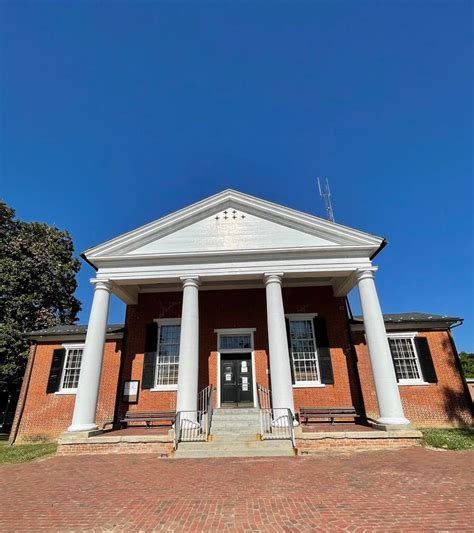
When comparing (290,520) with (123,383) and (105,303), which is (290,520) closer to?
(105,303)

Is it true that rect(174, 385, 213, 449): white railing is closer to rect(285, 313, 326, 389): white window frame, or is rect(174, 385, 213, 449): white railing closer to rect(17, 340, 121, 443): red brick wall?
rect(285, 313, 326, 389): white window frame

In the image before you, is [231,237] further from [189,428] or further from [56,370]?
[56,370]

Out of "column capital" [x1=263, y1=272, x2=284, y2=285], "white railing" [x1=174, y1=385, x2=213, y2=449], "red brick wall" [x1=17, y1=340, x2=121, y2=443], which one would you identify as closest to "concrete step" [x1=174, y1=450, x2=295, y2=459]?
"white railing" [x1=174, y1=385, x2=213, y2=449]

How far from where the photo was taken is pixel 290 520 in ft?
14.2

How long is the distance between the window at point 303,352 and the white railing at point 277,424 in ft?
12.0

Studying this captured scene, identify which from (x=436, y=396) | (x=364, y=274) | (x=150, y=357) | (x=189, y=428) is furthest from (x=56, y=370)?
(x=436, y=396)

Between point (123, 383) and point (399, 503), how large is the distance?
40.3 feet

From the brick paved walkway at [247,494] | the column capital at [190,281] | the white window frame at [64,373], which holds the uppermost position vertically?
the column capital at [190,281]

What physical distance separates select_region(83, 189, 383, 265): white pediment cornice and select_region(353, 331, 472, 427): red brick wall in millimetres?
5632

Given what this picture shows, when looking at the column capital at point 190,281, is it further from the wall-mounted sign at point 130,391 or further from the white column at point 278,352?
the wall-mounted sign at point 130,391

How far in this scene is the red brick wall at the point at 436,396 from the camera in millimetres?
13508

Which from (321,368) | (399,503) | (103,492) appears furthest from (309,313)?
(103,492)

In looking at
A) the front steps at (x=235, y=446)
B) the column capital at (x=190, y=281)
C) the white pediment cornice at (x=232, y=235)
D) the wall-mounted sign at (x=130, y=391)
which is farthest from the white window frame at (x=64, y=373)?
the front steps at (x=235, y=446)

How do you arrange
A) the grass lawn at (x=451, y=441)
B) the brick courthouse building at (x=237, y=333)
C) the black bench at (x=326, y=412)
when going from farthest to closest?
the black bench at (x=326, y=412)
the brick courthouse building at (x=237, y=333)
the grass lawn at (x=451, y=441)
